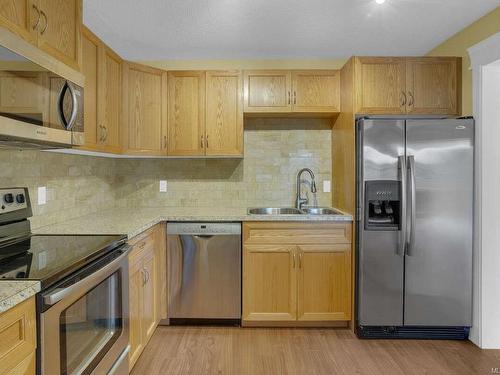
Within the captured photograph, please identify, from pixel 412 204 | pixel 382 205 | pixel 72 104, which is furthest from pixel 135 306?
pixel 412 204

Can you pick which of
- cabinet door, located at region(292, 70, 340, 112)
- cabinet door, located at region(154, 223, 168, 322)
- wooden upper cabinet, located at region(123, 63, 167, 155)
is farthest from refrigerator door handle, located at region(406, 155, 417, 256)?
wooden upper cabinet, located at region(123, 63, 167, 155)

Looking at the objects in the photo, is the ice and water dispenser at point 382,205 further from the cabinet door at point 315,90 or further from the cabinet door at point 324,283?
the cabinet door at point 315,90

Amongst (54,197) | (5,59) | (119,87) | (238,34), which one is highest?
(238,34)

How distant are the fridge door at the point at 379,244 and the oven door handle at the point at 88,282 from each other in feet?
5.77

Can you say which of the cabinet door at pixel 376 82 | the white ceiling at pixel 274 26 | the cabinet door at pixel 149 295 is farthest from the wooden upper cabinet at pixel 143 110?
the cabinet door at pixel 376 82

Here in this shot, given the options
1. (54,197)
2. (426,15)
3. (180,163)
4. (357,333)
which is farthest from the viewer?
(180,163)

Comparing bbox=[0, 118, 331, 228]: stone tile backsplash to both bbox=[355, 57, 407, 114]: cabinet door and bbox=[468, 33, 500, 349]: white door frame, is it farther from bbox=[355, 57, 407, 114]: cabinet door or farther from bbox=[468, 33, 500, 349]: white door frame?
bbox=[468, 33, 500, 349]: white door frame

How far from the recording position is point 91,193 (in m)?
2.87

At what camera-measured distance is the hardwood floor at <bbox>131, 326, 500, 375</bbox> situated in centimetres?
224

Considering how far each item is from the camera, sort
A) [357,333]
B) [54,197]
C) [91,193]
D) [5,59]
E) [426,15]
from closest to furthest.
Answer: [5,59] → [54,197] → [426,15] → [357,333] → [91,193]

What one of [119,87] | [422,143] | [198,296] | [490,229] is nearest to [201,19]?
[119,87]

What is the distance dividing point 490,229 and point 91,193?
3163mm

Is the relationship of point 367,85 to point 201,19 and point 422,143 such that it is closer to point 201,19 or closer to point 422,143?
point 422,143

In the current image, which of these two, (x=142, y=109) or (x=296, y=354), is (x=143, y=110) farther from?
(x=296, y=354)
